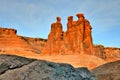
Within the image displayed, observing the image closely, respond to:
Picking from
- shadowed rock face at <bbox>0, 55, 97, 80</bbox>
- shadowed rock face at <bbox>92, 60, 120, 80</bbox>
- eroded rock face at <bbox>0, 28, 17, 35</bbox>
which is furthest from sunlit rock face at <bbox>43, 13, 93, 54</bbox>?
shadowed rock face at <bbox>0, 55, 97, 80</bbox>

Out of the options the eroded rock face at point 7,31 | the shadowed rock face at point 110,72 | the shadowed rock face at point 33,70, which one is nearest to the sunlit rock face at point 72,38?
the eroded rock face at point 7,31

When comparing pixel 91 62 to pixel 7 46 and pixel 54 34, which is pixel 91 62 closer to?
pixel 54 34

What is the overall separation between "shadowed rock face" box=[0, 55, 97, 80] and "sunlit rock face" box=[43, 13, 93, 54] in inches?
4300

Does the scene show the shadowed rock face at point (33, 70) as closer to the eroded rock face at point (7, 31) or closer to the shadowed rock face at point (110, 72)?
the shadowed rock face at point (110, 72)

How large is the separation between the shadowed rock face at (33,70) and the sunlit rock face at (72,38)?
109 metres

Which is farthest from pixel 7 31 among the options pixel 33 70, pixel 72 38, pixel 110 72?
pixel 33 70

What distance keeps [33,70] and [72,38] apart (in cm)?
11714

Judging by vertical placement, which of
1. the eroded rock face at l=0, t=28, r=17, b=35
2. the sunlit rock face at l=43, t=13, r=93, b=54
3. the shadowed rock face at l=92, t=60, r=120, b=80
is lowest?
the shadowed rock face at l=92, t=60, r=120, b=80

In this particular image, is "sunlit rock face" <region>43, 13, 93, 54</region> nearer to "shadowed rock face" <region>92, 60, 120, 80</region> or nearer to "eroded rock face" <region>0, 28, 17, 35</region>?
"eroded rock face" <region>0, 28, 17, 35</region>

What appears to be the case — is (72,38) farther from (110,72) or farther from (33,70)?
(33,70)

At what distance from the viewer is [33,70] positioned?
5062 mm

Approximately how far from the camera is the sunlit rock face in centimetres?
11881

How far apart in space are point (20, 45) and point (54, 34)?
40.0 metres

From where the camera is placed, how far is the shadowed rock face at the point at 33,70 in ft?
16.3
